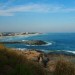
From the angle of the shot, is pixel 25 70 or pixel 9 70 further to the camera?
pixel 9 70

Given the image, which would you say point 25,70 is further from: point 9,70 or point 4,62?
point 4,62

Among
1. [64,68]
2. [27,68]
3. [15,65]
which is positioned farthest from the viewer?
[15,65]

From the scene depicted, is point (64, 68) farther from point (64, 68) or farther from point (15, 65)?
point (15, 65)

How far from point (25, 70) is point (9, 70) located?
0.92 metres

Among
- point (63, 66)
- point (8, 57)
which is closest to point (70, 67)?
point (63, 66)

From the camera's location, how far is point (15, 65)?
9906 millimetres

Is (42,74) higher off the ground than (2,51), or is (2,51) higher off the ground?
(2,51)

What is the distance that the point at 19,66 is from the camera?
888 cm

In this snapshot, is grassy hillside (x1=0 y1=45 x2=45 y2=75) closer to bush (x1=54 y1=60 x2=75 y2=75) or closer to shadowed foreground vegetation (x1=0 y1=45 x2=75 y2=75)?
shadowed foreground vegetation (x1=0 y1=45 x2=75 y2=75)

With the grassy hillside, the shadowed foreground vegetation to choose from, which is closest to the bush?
Answer: the shadowed foreground vegetation

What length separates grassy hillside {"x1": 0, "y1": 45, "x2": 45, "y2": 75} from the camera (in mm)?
8602

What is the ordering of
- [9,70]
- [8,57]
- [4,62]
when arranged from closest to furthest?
[9,70]
[4,62]
[8,57]

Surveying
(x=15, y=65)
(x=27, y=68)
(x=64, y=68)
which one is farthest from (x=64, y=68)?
(x=15, y=65)

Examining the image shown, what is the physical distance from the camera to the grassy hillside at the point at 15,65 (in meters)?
8.60
